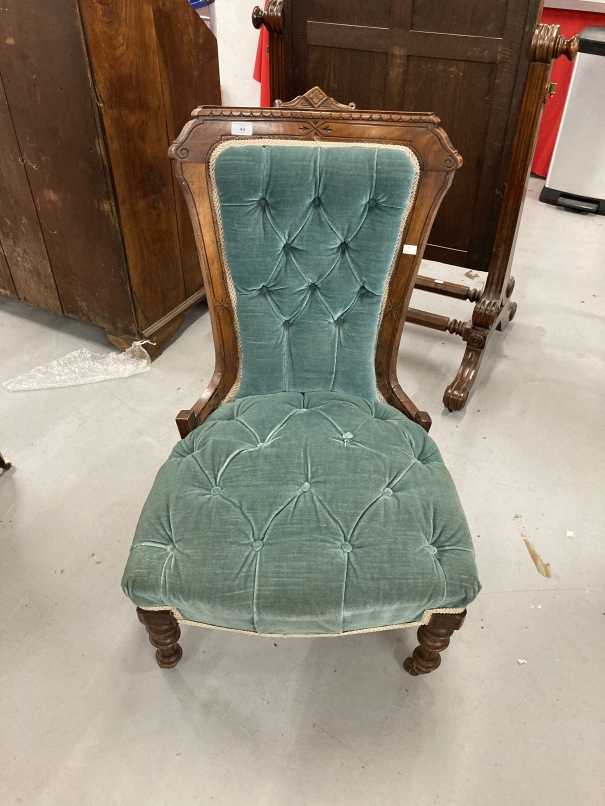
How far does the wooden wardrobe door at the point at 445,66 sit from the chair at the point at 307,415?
0.72m

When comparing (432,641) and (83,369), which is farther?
(83,369)

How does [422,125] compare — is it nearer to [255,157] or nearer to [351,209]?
[351,209]

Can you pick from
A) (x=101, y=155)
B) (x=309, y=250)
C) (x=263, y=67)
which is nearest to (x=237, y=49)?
(x=263, y=67)

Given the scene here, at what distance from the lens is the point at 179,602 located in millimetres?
992

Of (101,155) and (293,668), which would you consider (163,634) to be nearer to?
(293,668)

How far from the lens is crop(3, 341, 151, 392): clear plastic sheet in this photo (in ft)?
6.78

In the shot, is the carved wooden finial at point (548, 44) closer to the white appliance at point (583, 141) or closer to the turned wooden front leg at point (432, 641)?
the turned wooden front leg at point (432, 641)

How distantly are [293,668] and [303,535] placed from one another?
46 cm

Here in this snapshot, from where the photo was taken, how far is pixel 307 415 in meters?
1.23

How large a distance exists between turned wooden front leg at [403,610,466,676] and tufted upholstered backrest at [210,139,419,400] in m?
0.48

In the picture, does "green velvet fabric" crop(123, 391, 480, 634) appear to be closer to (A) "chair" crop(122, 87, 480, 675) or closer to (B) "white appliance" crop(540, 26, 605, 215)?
(A) "chair" crop(122, 87, 480, 675)

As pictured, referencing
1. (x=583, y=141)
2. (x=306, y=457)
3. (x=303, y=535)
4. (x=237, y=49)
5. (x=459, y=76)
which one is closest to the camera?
(x=303, y=535)

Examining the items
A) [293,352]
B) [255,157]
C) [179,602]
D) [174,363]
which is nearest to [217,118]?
[255,157]

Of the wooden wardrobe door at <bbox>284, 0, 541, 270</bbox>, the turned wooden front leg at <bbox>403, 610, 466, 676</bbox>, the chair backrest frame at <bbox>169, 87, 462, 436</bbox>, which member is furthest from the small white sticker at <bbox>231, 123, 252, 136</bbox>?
the turned wooden front leg at <bbox>403, 610, 466, 676</bbox>
